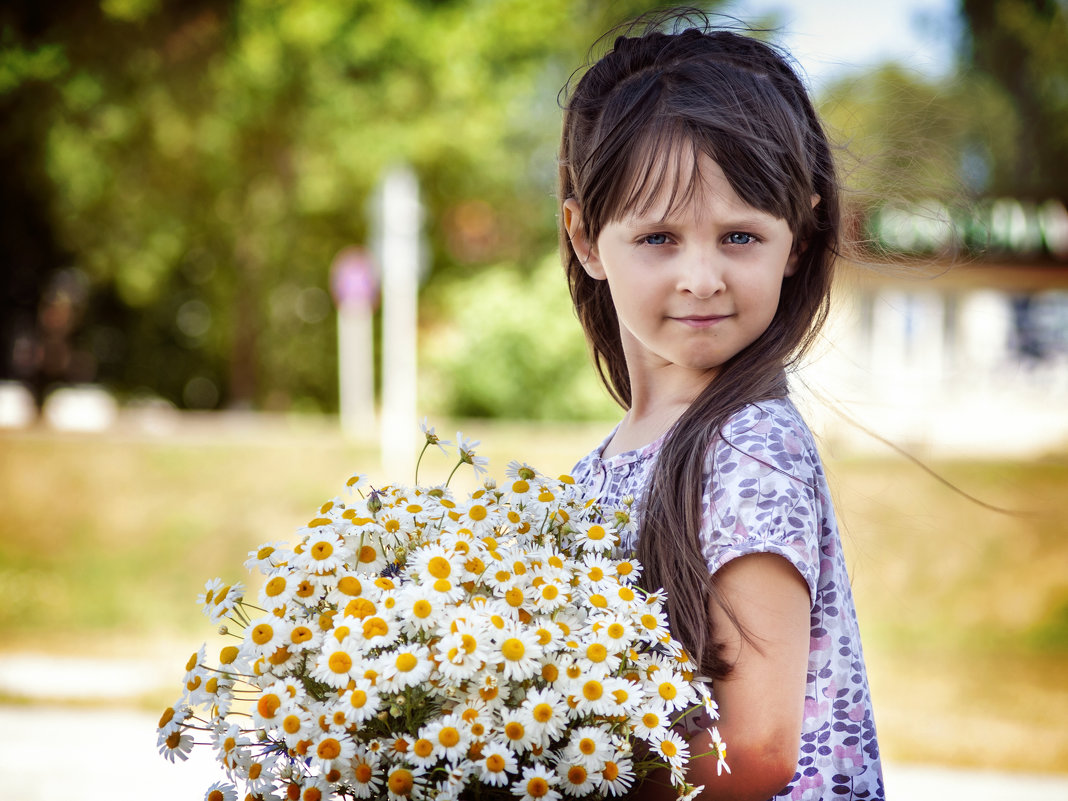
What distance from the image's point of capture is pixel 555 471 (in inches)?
376

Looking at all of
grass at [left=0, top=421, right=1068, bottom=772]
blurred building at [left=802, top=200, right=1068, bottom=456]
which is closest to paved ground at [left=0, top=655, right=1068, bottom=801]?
grass at [left=0, top=421, right=1068, bottom=772]

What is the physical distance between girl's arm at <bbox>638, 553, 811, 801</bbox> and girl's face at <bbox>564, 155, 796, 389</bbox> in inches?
13.8

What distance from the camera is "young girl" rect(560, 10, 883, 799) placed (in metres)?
1.34

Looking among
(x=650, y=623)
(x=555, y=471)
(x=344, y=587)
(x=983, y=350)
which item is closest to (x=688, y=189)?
(x=650, y=623)

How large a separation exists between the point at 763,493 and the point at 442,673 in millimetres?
450

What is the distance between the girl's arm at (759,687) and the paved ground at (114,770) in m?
3.54

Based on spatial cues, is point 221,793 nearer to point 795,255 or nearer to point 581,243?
point 581,243

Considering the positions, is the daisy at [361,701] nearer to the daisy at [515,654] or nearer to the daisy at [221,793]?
the daisy at [515,654]

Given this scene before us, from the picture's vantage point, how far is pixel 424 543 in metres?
1.36

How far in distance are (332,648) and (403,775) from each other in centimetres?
16

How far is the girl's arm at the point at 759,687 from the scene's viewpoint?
4.33ft

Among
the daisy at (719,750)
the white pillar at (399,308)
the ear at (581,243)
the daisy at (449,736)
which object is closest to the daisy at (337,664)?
the daisy at (449,736)

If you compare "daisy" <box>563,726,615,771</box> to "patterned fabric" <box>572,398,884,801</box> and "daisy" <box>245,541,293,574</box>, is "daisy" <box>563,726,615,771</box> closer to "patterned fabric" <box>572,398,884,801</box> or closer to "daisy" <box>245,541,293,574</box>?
"patterned fabric" <box>572,398,884,801</box>

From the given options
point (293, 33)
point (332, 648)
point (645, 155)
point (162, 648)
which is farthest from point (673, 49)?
point (293, 33)
